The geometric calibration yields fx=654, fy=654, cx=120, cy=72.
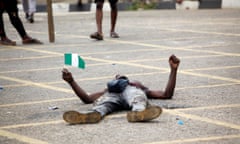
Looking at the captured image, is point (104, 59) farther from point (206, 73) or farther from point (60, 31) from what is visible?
point (60, 31)

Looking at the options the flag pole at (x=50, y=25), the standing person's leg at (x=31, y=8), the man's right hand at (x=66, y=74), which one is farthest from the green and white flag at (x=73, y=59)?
the standing person's leg at (x=31, y=8)

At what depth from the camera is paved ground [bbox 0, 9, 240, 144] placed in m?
5.10

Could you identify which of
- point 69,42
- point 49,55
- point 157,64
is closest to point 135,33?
point 69,42

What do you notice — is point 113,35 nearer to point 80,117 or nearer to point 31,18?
point 31,18

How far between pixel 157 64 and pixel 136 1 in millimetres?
13558

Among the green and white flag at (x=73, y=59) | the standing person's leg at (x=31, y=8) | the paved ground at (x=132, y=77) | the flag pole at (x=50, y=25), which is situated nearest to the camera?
the paved ground at (x=132, y=77)

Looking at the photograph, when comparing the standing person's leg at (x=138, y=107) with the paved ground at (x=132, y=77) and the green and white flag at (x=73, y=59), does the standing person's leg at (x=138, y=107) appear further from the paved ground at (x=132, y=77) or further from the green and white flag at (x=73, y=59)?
the green and white flag at (x=73, y=59)

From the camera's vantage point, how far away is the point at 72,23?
15367mm

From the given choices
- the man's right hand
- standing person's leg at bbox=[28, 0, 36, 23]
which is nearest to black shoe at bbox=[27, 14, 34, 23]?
standing person's leg at bbox=[28, 0, 36, 23]

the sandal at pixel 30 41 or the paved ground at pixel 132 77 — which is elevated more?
the paved ground at pixel 132 77

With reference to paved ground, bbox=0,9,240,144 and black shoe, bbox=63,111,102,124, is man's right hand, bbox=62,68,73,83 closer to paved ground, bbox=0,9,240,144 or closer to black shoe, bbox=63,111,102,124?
paved ground, bbox=0,9,240,144

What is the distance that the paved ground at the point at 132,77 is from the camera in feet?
16.7

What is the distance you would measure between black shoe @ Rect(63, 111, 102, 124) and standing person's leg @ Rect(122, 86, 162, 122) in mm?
287

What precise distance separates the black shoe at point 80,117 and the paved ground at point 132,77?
0.16 ft
